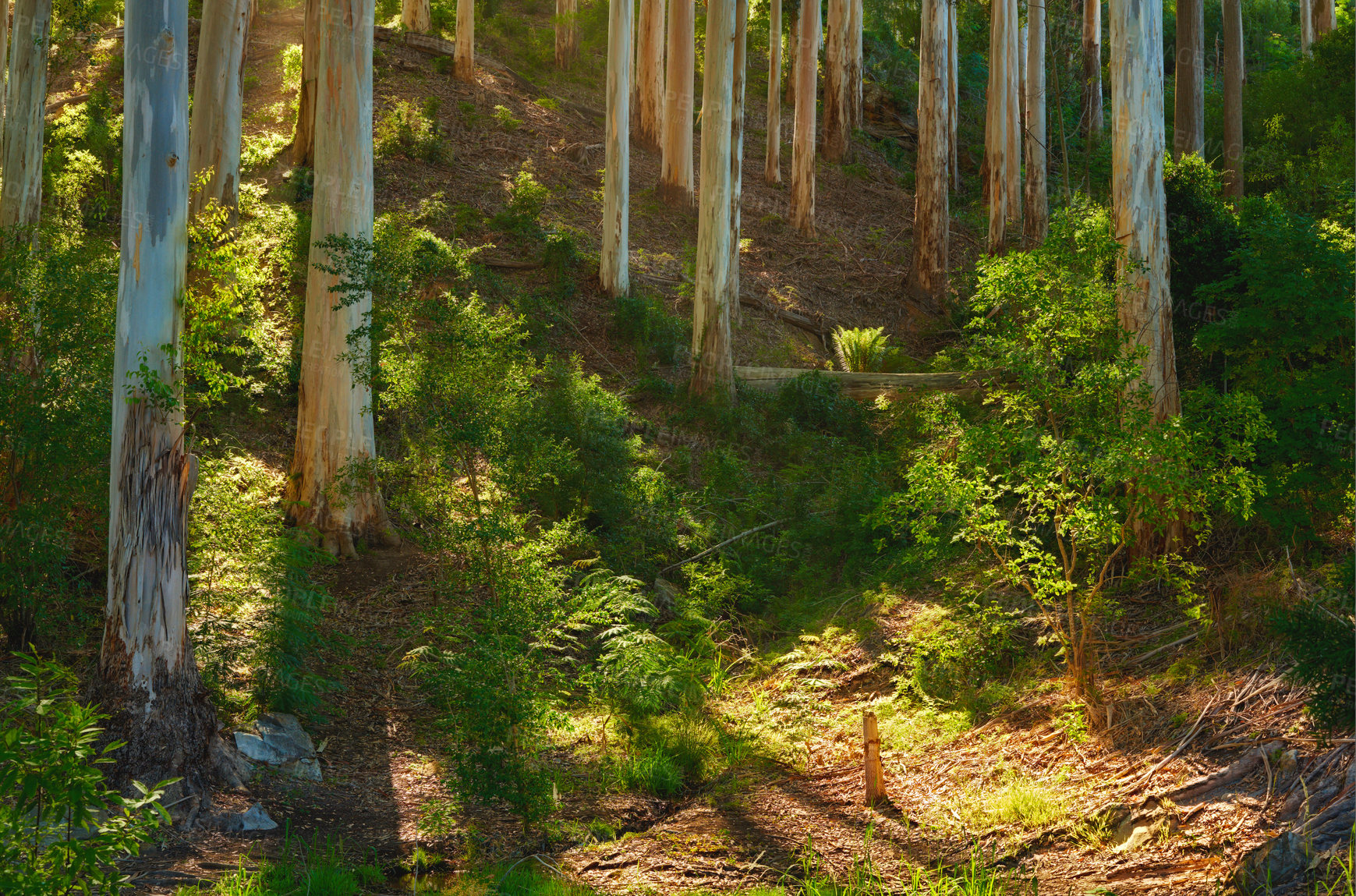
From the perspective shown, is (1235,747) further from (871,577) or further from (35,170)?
(35,170)

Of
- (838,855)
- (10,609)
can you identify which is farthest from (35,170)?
(838,855)

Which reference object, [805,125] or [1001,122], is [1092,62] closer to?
[1001,122]

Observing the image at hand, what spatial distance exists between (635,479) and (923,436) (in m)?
3.80

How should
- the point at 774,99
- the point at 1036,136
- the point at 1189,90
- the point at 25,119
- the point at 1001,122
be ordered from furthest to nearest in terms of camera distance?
the point at 774,99 → the point at 1001,122 → the point at 1036,136 → the point at 1189,90 → the point at 25,119

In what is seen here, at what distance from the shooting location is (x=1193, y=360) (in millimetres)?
10047

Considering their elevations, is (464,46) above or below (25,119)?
above

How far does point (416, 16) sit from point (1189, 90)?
55.4 feet

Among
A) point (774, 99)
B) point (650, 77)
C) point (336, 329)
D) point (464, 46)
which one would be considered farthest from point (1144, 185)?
point (464, 46)

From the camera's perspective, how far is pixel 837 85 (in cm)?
2580

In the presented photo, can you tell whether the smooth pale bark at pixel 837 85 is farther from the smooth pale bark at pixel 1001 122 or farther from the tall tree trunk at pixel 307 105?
the tall tree trunk at pixel 307 105

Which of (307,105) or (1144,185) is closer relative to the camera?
(1144,185)

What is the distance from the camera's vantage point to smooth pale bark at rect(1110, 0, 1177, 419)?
29.0 ft

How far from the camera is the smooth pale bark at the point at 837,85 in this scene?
2536 cm

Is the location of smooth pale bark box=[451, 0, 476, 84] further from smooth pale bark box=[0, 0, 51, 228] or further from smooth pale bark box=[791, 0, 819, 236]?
smooth pale bark box=[0, 0, 51, 228]
